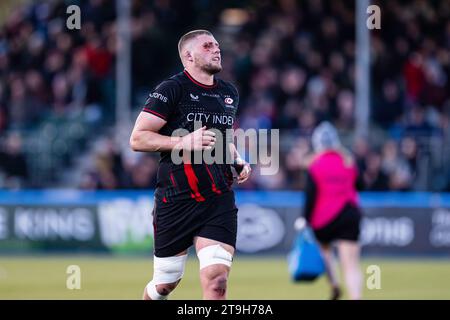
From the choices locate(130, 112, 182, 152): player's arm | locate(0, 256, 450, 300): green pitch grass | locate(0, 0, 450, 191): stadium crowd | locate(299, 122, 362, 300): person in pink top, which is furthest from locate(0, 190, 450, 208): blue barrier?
locate(130, 112, 182, 152): player's arm

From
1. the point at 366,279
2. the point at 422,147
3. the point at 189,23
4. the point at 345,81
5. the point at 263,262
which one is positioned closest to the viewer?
the point at 366,279

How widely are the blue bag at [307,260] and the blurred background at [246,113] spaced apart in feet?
12.3

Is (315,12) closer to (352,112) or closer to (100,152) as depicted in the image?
(352,112)

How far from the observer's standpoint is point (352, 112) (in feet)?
79.7

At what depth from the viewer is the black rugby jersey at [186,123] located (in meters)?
9.77

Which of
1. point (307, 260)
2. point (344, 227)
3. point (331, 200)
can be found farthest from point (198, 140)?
point (307, 260)

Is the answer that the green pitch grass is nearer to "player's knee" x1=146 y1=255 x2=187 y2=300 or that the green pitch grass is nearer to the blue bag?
the blue bag

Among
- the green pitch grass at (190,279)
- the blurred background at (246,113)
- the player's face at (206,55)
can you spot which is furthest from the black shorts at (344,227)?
the player's face at (206,55)

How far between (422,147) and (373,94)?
2.74 m

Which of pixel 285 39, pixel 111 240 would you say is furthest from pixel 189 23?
pixel 111 240

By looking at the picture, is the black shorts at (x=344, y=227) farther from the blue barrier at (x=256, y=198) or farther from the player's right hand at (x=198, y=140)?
Answer: the blue barrier at (x=256, y=198)

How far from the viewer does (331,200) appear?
14.8m

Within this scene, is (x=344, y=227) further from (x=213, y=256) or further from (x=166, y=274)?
(x=213, y=256)

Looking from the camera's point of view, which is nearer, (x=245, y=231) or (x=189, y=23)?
(x=245, y=231)
